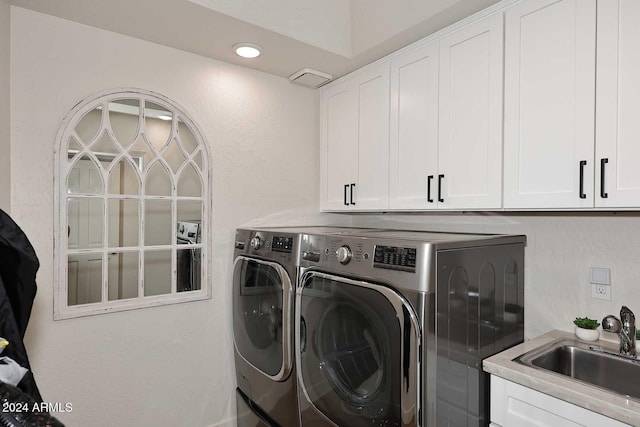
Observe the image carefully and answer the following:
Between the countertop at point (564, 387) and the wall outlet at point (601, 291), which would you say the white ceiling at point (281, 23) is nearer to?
the wall outlet at point (601, 291)

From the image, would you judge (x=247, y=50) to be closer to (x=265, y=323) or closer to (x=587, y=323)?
(x=265, y=323)

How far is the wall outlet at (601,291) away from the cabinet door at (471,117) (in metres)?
0.57

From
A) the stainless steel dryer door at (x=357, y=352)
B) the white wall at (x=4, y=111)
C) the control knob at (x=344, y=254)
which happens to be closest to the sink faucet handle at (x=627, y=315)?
the stainless steel dryer door at (x=357, y=352)

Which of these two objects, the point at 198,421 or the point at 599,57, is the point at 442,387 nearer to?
the point at 599,57

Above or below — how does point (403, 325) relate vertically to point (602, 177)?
below

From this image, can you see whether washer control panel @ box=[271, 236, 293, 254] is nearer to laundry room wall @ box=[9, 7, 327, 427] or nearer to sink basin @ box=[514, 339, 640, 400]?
laundry room wall @ box=[9, 7, 327, 427]

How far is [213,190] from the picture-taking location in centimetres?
226

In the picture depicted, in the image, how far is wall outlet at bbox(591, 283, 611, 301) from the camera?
5.17 ft

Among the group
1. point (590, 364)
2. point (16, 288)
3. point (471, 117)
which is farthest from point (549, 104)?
point (16, 288)

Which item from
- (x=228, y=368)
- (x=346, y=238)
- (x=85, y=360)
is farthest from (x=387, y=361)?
(x=85, y=360)

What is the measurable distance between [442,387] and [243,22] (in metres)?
1.81

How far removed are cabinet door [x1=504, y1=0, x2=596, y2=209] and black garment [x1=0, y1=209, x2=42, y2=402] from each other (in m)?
1.73

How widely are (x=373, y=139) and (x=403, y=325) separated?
125 centimetres

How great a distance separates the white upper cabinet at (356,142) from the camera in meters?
2.19
